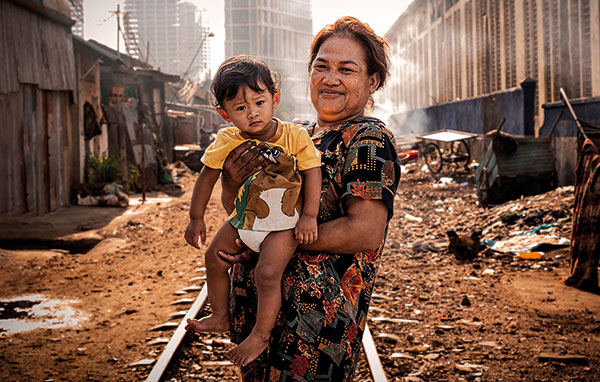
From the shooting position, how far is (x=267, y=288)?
206 centimetres

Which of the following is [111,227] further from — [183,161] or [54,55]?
[183,161]

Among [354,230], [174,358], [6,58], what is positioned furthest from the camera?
[6,58]

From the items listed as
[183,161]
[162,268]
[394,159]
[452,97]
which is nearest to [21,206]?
[162,268]

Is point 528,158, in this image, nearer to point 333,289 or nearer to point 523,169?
point 523,169

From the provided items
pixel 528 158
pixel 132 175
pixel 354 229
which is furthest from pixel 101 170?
pixel 354 229

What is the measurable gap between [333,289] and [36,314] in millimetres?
5028

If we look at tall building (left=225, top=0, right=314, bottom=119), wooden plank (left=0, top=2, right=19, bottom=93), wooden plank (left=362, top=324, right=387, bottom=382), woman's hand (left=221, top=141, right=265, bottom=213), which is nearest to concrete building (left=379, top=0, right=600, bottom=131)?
→ wooden plank (left=362, top=324, right=387, bottom=382)

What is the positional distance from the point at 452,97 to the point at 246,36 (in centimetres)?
10597

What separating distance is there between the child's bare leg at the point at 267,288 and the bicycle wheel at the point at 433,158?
735 inches

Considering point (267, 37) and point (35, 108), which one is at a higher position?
point (267, 37)

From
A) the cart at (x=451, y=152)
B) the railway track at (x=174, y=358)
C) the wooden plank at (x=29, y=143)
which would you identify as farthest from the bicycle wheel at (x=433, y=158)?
the railway track at (x=174, y=358)

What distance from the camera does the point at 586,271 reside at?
6.96 meters

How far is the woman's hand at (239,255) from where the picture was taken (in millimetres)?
2170

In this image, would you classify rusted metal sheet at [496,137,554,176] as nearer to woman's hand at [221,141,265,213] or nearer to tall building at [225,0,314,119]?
Result: woman's hand at [221,141,265,213]
